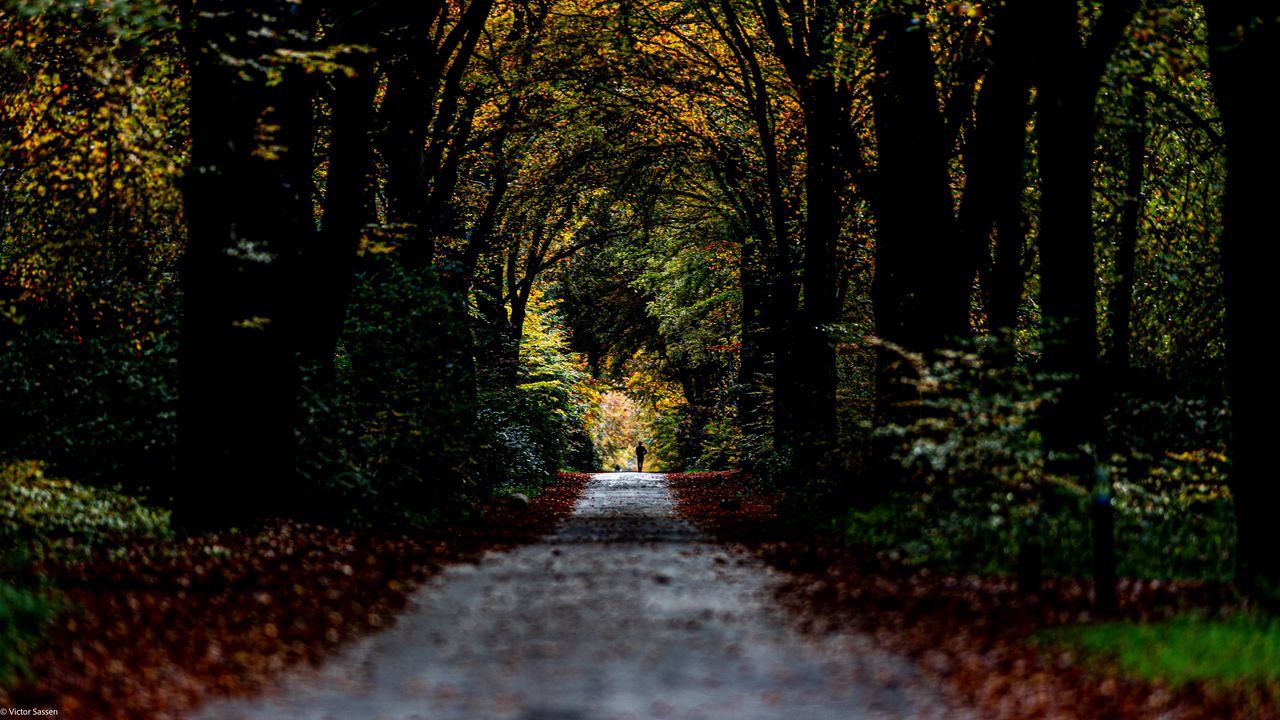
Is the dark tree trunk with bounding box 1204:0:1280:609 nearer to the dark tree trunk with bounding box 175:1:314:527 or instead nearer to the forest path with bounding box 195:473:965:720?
the forest path with bounding box 195:473:965:720

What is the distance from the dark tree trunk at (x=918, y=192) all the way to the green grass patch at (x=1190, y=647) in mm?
7205

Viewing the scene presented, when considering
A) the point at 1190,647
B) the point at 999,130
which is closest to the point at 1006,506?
the point at 1190,647

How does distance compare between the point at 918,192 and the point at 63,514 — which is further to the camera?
the point at 918,192

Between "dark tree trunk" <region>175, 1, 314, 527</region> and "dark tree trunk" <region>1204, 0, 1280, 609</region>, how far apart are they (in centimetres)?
860

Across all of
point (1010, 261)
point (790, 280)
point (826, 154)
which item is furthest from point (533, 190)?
point (1010, 261)

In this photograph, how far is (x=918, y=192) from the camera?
14305 mm

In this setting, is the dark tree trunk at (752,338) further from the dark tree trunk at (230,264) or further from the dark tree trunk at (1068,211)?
the dark tree trunk at (1068,211)

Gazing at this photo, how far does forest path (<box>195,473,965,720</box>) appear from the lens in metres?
5.41

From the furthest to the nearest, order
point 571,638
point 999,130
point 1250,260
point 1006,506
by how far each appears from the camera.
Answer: point 999,130 → point 1006,506 → point 1250,260 → point 571,638

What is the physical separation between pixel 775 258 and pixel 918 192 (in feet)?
34.9

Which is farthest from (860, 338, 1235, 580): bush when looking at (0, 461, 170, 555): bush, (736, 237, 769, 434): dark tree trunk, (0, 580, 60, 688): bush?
(736, 237, 769, 434): dark tree trunk

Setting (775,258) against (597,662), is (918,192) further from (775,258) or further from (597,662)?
(775,258)

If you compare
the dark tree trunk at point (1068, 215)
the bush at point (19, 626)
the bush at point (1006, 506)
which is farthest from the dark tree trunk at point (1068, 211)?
the bush at point (19, 626)

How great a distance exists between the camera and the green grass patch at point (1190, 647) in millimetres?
5934
